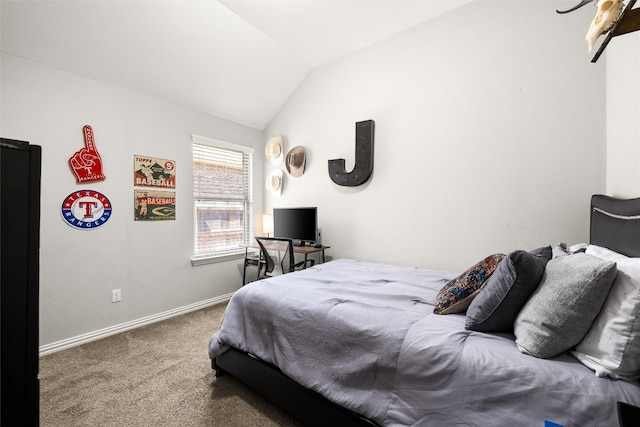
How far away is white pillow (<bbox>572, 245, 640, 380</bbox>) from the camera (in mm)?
896

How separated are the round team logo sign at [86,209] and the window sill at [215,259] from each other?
3.37 ft

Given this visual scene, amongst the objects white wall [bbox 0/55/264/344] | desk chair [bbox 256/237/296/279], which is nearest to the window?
white wall [bbox 0/55/264/344]

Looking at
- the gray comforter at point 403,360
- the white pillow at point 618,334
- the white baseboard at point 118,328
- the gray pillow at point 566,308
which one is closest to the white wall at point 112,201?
the white baseboard at point 118,328

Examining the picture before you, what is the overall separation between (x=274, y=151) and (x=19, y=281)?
138 inches

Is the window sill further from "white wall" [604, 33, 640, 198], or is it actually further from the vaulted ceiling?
"white wall" [604, 33, 640, 198]

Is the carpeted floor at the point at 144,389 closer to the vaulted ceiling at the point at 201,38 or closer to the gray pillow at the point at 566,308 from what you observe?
the gray pillow at the point at 566,308

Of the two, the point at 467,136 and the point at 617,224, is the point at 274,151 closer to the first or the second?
the point at 467,136

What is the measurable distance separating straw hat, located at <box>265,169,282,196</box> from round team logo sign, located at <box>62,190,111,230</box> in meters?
1.89

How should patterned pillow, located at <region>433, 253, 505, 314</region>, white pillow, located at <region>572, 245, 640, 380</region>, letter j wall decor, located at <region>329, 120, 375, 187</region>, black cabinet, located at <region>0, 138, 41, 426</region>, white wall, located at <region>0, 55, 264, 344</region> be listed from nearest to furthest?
1. black cabinet, located at <region>0, 138, 41, 426</region>
2. white pillow, located at <region>572, 245, 640, 380</region>
3. patterned pillow, located at <region>433, 253, 505, 314</region>
4. white wall, located at <region>0, 55, 264, 344</region>
5. letter j wall decor, located at <region>329, 120, 375, 187</region>

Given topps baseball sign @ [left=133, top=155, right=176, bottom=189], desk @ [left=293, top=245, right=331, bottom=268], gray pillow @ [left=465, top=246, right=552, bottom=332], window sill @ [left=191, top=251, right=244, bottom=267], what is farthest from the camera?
window sill @ [left=191, top=251, right=244, bottom=267]

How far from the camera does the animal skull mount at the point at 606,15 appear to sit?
36.6 inches

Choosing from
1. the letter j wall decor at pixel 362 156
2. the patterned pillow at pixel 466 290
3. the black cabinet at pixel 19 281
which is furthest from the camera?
the letter j wall decor at pixel 362 156

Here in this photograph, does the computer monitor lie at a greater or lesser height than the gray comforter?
greater

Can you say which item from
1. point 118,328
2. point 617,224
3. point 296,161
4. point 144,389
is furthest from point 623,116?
point 118,328
